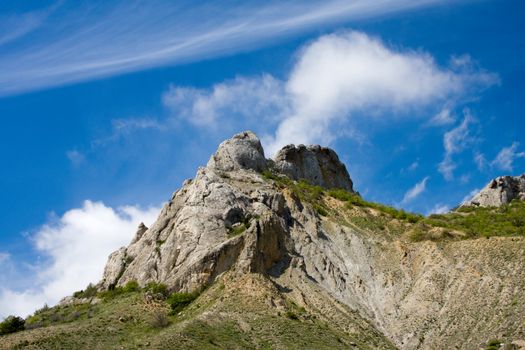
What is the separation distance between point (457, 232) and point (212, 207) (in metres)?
29.3

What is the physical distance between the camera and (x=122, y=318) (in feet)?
194

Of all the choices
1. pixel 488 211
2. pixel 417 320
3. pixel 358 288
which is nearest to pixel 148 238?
pixel 358 288

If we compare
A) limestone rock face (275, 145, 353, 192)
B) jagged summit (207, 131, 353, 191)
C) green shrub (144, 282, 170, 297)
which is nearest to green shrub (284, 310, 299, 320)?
green shrub (144, 282, 170, 297)

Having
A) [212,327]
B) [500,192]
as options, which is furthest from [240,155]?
[500,192]

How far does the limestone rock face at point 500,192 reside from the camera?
4316 inches

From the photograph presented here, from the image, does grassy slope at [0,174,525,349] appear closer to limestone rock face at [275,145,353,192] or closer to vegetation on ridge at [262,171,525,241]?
vegetation on ridge at [262,171,525,241]

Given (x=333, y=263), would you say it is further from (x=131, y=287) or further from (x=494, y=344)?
(x=494, y=344)

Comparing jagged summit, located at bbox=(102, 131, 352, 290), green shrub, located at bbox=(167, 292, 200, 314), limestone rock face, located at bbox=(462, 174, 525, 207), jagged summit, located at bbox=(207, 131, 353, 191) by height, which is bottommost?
green shrub, located at bbox=(167, 292, 200, 314)

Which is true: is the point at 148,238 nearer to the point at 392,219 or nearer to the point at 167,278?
the point at 167,278

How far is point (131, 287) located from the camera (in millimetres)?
68812

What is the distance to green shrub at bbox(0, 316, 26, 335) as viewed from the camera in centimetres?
6125

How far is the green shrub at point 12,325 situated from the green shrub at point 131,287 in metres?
10.5

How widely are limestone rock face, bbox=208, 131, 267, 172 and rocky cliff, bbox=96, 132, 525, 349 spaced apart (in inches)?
87.7

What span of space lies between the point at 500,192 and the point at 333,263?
48.3 meters
